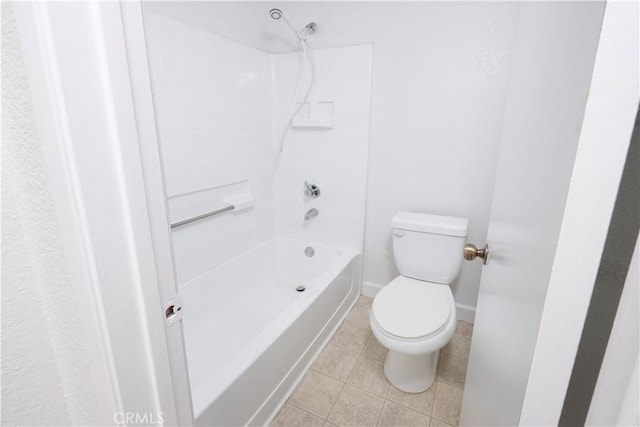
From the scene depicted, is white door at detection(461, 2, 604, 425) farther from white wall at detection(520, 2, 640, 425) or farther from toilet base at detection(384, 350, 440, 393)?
toilet base at detection(384, 350, 440, 393)

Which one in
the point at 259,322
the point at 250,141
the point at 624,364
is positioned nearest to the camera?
the point at 624,364

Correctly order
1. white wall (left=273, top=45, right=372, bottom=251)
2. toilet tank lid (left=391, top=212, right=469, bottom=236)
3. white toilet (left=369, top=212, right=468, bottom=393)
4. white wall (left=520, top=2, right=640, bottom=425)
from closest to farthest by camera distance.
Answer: white wall (left=520, top=2, right=640, bottom=425), white toilet (left=369, top=212, right=468, bottom=393), toilet tank lid (left=391, top=212, right=469, bottom=236), white wall (left=273, top=45, right=372, bottom=251)

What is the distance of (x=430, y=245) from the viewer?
1.75m

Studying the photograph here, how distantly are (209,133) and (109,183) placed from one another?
145 centimetres

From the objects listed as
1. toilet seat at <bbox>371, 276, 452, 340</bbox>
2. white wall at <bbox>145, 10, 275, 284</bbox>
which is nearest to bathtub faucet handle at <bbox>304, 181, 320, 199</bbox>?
white wall at <bbox>145, 10, 275, 284</bbox>

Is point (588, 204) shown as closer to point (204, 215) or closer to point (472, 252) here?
point (472, 252)

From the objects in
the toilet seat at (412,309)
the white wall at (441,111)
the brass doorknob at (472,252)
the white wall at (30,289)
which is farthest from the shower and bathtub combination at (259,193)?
the brass doorknob at (472,252)

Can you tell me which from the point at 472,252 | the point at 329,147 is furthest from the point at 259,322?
the point at 472,252

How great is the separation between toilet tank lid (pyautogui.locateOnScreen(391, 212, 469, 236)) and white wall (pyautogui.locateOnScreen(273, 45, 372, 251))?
39cm

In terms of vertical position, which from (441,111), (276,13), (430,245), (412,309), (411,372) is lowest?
(411,372)

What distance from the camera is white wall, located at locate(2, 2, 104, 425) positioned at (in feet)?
1.28

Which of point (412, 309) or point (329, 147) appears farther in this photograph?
point (329, 147)

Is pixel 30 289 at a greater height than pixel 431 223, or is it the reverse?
pixel 30 289

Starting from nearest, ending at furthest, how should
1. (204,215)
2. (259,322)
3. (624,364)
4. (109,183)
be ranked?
(624,364)
(109,183)
(204,215)
(259,322)
